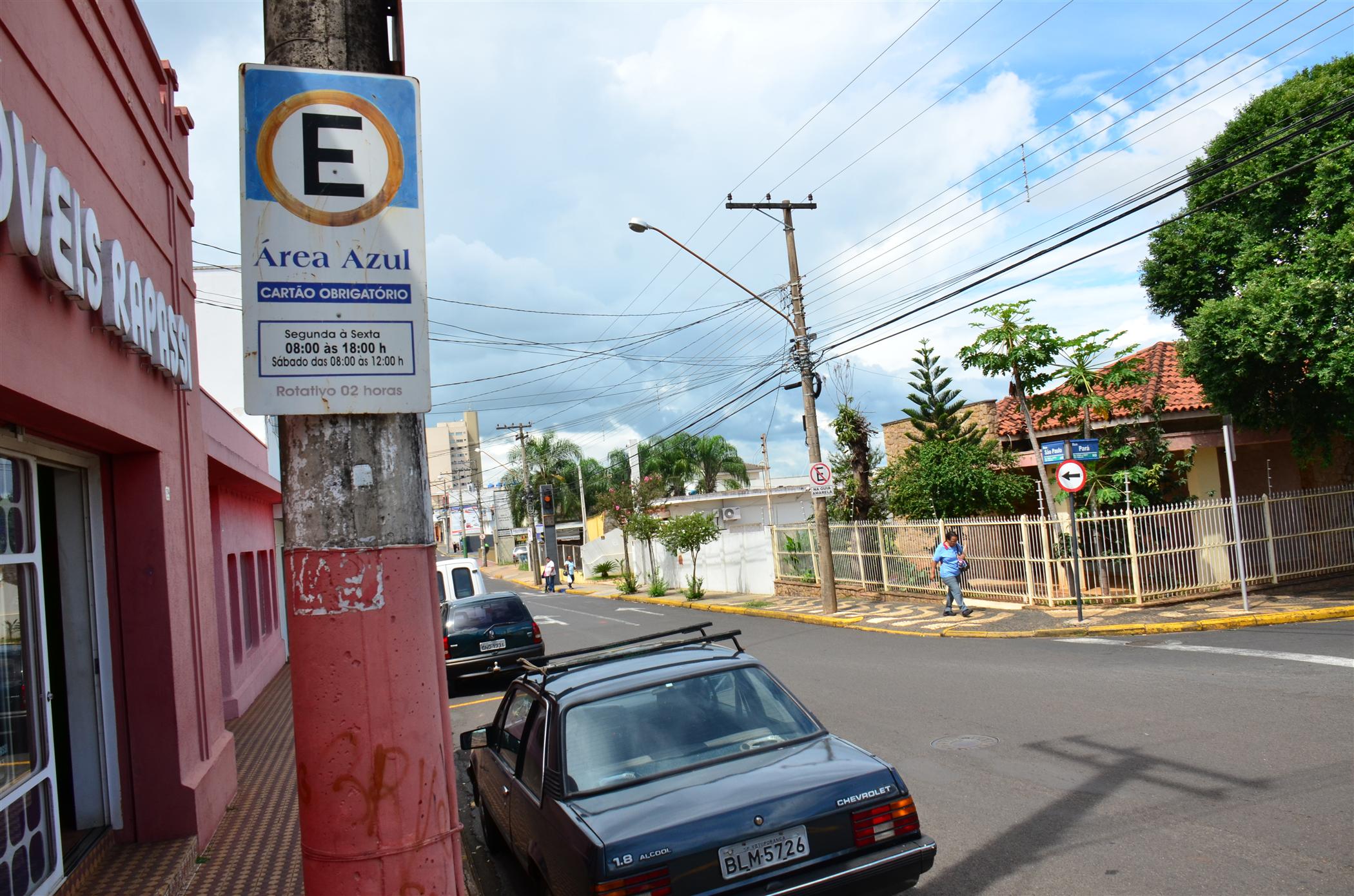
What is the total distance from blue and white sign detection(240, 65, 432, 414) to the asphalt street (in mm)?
4408

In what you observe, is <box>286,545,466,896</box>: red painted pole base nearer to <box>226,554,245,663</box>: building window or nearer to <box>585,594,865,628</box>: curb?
<box>226,554,245,663</box>: building window

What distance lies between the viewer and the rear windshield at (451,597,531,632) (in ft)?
47.9

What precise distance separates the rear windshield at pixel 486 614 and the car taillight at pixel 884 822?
1103 cm

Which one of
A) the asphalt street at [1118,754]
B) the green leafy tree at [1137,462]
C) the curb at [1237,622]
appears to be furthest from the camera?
the green leafy tree at [1137,462]

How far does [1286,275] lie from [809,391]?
9.56 meters

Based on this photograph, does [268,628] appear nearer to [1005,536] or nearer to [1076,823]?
[1005,536]

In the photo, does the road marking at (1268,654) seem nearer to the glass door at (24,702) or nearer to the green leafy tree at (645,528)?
the glass door at (24,702)

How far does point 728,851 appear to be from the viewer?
13.4 feet

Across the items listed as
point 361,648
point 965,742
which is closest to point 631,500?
point 965,742

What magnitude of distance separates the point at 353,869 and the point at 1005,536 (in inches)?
706

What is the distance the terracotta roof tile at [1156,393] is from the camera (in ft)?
65.7

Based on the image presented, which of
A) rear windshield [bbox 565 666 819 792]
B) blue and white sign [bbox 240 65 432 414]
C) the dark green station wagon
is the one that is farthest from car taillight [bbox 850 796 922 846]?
the dark green station wagon

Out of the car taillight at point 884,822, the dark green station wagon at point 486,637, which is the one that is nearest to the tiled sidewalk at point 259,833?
the dark green station wagon at point 486,637

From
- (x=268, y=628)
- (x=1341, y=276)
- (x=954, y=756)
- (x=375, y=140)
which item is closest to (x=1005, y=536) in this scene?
(x=1341, y=276)
